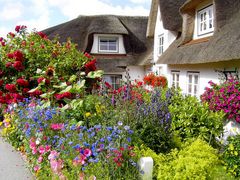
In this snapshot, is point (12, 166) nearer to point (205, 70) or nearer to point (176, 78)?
point (205, 70)

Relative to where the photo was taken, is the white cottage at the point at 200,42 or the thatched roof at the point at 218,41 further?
the white cottage at the point at 200,42

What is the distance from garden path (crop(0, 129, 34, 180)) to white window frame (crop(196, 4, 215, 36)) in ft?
26.1

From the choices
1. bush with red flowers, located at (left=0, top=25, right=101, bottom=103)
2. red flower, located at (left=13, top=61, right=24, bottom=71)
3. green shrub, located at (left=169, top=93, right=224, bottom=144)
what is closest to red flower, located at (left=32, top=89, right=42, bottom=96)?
bush with red flowers, located at (left=0, top=25, right=101, bottom=103)

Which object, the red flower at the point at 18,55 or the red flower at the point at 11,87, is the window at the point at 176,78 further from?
the red flower at the point at 11,87

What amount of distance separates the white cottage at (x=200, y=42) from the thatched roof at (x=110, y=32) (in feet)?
16.4

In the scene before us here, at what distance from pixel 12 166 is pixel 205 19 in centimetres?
917

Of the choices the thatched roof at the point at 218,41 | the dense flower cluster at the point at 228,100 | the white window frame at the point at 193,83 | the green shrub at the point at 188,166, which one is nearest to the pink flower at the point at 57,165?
the green shrub at the point at 188,166

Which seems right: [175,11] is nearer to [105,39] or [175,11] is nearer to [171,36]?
[171,36]

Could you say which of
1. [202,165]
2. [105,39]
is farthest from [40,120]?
[105,39]

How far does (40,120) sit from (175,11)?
1159 centimetres

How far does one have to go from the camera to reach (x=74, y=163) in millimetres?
3363

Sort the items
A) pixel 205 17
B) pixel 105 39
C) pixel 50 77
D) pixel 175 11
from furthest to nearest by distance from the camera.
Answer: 1. pixel 105 39
2. pixel 175 11
3. pixel 205 17
4. pixel 50 77

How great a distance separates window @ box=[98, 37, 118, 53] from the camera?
800 inches

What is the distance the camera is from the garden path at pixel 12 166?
4.52 metres
